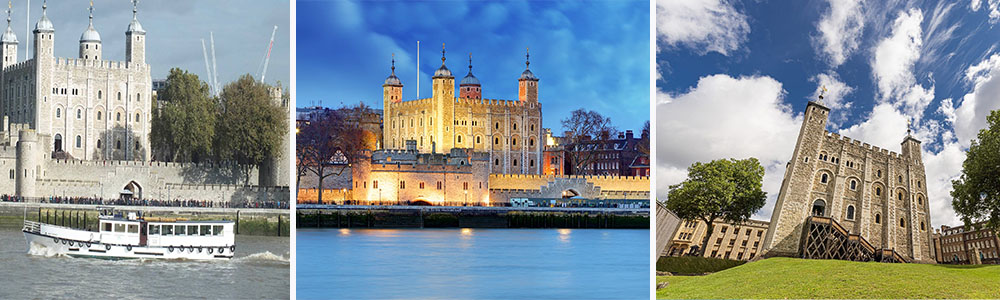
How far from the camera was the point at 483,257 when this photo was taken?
62.2ft

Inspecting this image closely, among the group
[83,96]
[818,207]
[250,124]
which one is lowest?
[818,207]

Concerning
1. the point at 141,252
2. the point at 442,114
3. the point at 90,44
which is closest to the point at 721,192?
the point at 141,252

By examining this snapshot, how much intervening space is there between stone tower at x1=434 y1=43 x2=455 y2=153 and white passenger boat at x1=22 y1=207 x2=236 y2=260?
61.3 ft

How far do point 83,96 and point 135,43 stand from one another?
94.4 inches

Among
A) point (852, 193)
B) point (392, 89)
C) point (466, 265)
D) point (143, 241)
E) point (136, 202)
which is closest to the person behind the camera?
point (852, 193)

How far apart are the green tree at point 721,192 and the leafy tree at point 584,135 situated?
26.6m

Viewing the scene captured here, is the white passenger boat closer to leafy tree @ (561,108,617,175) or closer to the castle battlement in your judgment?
the castle battlement

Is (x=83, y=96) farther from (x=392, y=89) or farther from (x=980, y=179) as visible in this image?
(x=980, y=179)

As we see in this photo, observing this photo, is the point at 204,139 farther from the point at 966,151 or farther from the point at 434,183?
the point at 966,151

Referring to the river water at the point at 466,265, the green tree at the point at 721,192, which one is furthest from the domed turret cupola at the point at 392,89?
the green tree at the point at 721,192

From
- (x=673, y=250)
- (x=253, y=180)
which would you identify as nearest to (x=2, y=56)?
(x=253, y=180)

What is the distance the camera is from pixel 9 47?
2998 cm

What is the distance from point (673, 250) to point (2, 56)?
24.5m

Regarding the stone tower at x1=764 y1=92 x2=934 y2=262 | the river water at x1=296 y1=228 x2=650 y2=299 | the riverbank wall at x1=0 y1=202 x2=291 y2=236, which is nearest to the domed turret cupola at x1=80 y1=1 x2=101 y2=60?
the riverbank wall at x1=0 y1=202 x2=291 y2=236
